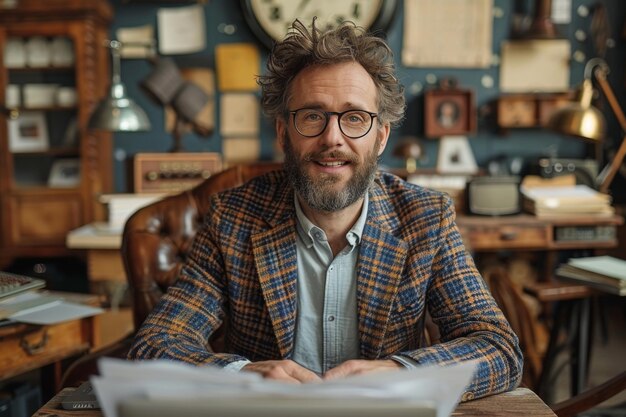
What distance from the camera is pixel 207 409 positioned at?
0.70 meters

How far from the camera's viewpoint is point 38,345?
73.0 inches

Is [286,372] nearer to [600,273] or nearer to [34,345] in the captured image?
[34,345]

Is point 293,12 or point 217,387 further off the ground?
point 293,12

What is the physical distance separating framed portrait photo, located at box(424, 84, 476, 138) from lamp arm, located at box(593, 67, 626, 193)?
77 cm

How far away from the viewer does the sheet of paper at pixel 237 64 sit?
3916 mm

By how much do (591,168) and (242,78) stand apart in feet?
6.83

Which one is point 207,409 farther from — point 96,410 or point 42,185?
point 42,185

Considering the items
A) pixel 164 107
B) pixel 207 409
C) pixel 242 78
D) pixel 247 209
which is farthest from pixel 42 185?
pixel 207 409

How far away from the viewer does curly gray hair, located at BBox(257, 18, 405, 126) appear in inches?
60.4

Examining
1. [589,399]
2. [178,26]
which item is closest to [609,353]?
[589,399]

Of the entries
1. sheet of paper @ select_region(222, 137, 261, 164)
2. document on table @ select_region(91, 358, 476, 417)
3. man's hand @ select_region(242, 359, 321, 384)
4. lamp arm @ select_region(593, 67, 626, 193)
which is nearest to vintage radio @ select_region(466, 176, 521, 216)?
lamp arm @ select_region(593, 67, 626, 193)

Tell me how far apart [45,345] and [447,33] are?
2961 mm

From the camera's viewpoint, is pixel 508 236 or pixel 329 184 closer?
pixel 329 184

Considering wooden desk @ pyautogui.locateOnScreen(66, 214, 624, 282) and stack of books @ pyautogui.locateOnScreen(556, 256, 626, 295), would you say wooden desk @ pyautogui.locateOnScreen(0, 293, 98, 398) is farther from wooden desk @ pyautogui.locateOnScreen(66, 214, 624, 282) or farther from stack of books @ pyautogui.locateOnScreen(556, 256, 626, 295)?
stack of books @ pyautogui.locateOnScreen(556, 256, 626, 295)
